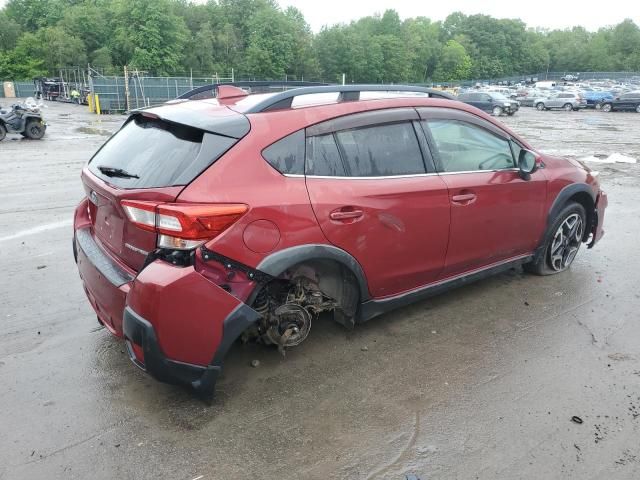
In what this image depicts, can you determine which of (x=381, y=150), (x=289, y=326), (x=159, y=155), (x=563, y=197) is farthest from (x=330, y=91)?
(x=563, y=197)

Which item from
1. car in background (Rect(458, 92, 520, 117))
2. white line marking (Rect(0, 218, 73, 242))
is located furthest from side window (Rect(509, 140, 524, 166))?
car in background (Rect(458, 92, 520, 117))

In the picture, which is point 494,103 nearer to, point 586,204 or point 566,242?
point 586,204

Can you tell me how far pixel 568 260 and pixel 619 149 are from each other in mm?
13447

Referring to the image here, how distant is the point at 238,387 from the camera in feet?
10.4

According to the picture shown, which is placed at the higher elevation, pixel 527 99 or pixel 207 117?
pixel 207 117

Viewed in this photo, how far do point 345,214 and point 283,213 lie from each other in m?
0.45

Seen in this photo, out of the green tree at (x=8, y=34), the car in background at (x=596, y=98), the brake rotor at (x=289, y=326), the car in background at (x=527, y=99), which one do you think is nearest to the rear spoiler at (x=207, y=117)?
the brake rotor at (x=289, y=326)

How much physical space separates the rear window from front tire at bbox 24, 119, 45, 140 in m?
15.8

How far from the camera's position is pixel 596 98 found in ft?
141

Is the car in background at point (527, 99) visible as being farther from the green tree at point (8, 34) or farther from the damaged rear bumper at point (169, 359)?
the green tree at point (8, 34)

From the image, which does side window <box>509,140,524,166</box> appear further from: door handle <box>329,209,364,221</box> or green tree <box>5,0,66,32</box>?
green tree <box>5,0,66,32</box>

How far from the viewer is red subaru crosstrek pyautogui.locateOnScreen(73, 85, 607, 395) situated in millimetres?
2703

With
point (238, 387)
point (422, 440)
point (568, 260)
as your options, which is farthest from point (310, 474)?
point (568, 260)

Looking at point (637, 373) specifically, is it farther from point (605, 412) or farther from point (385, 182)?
point (385, 182)
